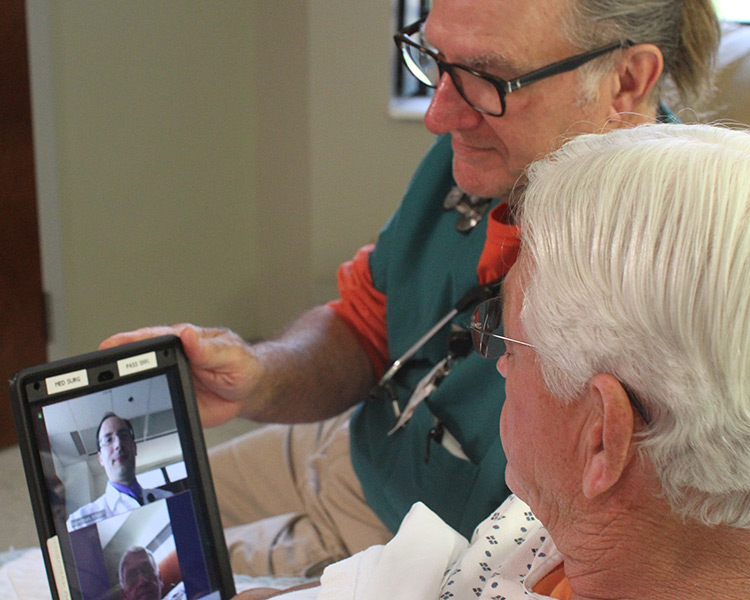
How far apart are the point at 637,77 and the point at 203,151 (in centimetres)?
180

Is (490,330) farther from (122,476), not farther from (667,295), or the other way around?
(122,476)

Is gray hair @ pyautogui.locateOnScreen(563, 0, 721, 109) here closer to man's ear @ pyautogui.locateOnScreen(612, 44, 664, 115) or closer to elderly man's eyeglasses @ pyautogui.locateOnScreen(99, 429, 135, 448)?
man's ear @ pyautogui.locateOnScreen(612, 44, 664, 115)

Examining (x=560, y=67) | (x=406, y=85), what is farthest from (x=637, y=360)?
(x=406, y=85)

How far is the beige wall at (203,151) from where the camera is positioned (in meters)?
2.16

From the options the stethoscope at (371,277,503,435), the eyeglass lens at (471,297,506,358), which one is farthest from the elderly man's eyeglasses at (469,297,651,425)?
the stethoscope at (371,277,503,435)

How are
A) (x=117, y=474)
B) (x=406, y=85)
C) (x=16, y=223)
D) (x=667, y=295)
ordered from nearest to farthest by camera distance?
1. (x=667, y=295)
2. (x=117, y=474)
3. (x=16, y=223)
4. (x=406, y=85)

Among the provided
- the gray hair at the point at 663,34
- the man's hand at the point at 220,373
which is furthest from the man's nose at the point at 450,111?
the man's hand at the point at 220,373

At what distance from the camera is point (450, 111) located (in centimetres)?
97

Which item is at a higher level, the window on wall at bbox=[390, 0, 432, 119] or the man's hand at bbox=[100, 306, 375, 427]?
the window on wall at bbox=[390, 0, 432, 119]

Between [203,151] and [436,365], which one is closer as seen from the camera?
[436,365]

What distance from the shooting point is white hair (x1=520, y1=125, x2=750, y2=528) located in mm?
451

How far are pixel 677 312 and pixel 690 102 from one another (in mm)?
679

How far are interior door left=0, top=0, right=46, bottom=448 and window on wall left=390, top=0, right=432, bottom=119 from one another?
1015 millimetres

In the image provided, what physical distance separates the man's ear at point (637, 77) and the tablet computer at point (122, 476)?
580 millimetres
